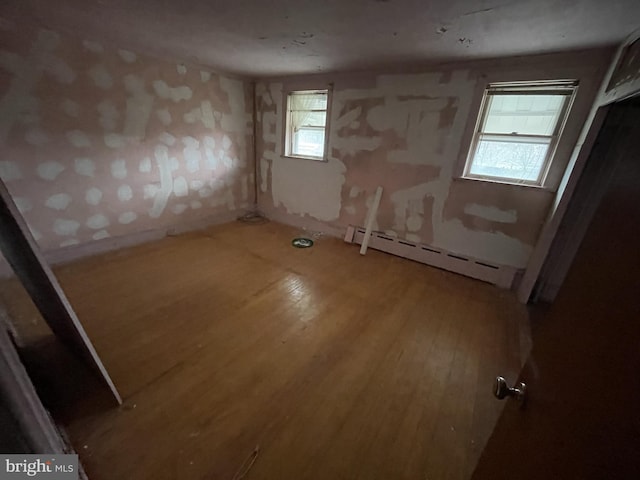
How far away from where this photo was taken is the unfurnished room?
0.69m

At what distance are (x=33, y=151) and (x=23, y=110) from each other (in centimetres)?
35

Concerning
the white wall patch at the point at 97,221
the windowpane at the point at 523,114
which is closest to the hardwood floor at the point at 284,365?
the white wall patch at the point at 97,221

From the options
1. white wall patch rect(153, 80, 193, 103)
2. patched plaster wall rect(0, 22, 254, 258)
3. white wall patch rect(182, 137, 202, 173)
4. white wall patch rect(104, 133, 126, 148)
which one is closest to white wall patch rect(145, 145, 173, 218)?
patched plaster wall rect(0, 22, 254, 258)

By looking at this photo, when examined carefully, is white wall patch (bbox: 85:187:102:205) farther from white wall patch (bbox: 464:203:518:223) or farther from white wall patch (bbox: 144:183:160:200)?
white wall patch (bbox: 464:203:518:223)

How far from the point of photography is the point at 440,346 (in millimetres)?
1983

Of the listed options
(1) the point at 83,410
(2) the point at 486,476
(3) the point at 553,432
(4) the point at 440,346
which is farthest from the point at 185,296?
(3) the point at 553,432

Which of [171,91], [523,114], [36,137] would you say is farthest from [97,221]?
[523,114]

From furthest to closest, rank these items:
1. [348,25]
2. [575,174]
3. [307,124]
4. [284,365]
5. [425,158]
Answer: [307,124], [425,158], [575,174], [348,25], [284,365]

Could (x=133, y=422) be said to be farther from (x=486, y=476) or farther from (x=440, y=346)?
(x=440, y=346)

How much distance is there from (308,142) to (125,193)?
252 centimetres

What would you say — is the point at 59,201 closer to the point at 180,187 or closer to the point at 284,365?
the point at 180,187

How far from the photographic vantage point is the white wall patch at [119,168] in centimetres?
299

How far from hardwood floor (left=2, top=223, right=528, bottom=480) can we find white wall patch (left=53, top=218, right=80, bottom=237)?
34cm

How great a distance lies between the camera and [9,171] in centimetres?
237
